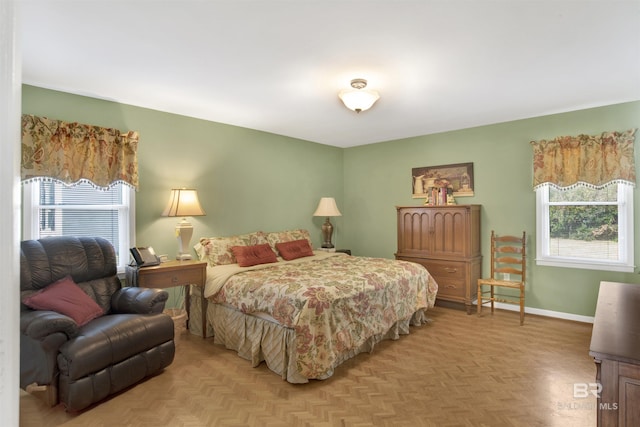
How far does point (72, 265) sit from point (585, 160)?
5359 millimetres

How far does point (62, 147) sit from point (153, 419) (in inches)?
100

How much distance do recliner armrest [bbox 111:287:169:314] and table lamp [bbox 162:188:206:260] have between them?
2.67 ft

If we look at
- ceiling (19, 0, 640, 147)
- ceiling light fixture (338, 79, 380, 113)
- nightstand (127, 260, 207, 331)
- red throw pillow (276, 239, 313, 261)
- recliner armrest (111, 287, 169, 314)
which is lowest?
recliner armrest (111, 287, 169, 314)

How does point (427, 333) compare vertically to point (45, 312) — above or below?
below

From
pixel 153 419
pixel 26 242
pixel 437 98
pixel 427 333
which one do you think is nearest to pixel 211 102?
pixel 26 242

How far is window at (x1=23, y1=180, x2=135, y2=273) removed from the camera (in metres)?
3.19

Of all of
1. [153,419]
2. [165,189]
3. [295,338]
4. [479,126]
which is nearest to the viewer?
[153,419]

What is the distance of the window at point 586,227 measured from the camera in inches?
152

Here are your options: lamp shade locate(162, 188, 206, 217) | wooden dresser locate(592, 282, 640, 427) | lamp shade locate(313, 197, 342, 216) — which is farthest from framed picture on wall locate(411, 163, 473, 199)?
wooden dresser locate(592, 282, 640, 427)

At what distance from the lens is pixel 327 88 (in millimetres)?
3381

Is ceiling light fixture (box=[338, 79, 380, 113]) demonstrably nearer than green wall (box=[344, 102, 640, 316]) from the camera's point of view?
Yes

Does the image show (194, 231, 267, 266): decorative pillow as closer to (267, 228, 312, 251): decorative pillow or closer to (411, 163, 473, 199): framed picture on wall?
(267, 228, 312, 251): decorative pillow

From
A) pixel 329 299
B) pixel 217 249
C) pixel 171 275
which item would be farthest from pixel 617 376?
pixel 217 249

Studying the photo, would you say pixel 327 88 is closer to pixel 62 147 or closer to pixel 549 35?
pixel 549 35
